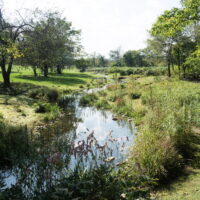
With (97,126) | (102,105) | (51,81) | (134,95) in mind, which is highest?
(51,81)

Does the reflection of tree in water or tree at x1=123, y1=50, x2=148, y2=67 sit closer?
the reflection of tree in water

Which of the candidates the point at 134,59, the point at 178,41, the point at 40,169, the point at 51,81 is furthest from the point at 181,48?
the point at 134,59

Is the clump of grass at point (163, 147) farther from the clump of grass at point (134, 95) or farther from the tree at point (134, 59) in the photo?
the tree at point (134, 59)

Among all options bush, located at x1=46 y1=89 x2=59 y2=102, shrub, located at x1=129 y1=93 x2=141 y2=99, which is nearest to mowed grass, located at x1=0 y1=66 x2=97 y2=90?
bush, located at x1=46 y1=89 x2=59 y2=102

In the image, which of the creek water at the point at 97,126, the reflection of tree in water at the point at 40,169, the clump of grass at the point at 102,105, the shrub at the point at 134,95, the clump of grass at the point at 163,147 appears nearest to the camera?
the reflection of tree in water at the point at 40,169

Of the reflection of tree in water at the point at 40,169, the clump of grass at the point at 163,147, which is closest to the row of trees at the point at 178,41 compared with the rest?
the clump of grass at the point at 163,147

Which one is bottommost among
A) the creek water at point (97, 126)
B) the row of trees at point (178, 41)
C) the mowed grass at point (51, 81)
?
the creek water at point (97, 126)

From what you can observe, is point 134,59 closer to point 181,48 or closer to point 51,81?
point 181,48

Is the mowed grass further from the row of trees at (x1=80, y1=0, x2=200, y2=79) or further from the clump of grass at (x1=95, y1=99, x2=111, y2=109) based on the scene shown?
the row of trees at (x1=80, y1=0, x2=200, y2=79)

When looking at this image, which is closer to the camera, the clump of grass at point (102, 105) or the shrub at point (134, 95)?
the clump of grass at point (102, 105)

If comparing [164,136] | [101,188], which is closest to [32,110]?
[164,136]

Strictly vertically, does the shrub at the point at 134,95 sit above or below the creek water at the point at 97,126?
above

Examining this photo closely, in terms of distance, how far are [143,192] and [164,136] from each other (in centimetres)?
261

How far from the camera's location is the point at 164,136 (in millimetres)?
4969
